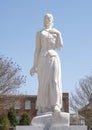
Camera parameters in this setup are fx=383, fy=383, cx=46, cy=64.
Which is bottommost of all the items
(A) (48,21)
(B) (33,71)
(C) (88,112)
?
(C) (88,112)

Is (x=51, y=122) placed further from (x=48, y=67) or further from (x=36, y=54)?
(x=36, y=54)

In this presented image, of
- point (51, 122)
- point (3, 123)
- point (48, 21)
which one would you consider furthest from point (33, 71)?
point (3, 123)

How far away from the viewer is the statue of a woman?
11.8m

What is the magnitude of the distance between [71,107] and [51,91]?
3543 cm

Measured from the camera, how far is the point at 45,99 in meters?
11.8

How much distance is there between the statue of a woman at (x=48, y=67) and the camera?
38.6 feet

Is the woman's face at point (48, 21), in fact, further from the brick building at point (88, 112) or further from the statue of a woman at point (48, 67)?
the brick building at point (88, 112)

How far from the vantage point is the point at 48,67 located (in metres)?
12.0

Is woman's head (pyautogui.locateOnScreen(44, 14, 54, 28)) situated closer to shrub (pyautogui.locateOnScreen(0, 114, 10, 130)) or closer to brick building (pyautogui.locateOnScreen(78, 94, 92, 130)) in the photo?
brick building (pyautogui.locateOnScreen(78, 94, 92, 130))

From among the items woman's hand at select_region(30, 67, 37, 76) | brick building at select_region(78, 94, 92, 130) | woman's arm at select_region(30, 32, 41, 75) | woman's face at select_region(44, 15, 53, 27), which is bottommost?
brick building at select_region(78, 94, 92, 130)

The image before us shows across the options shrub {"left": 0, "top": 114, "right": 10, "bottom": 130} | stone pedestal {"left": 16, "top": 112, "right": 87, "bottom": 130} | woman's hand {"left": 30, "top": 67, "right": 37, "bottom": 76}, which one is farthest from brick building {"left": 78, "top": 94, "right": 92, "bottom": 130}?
stone pedestal {"left": 16, "top": 112, "right": 87, "bottom": 130}

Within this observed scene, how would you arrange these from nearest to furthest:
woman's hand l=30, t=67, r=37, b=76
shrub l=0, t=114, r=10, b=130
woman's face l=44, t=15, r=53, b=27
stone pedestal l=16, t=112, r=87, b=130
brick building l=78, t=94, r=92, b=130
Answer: stone pedestal l=16, t=112, r=87, b=130
woman's hand l=30, t=67, r=37, b=76
woman's face l=44, t=15, r=53, b=27
brick building l=78, t=94, r=92, b=130
shrub l=0, t=114, r=10, b=130

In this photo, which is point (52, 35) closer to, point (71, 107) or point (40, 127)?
point (40, 127)

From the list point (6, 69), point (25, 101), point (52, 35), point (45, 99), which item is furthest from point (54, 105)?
point (25, 101)
